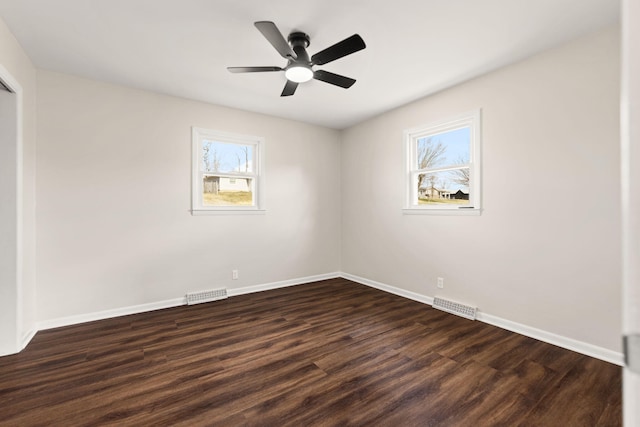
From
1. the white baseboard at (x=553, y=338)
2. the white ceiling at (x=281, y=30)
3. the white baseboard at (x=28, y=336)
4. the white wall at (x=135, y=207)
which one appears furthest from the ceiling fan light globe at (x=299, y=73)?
the white baseboard at (x=28, y=336)

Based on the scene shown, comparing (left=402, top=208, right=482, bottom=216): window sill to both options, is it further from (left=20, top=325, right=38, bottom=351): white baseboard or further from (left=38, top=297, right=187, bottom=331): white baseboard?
(left=20, top=325, right=38, bottom=351): white baseboard

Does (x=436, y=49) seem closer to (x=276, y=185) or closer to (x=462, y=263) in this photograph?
(x=462, y=263)

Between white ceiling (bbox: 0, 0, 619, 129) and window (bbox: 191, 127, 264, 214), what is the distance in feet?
2.64

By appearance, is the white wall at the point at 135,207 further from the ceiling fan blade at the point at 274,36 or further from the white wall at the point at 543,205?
the white wall at the point at 543,205

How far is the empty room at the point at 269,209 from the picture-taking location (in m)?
2.05

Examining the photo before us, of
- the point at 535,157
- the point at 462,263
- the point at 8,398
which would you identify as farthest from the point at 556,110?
Result: the point at 8,398

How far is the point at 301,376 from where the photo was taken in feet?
7.09

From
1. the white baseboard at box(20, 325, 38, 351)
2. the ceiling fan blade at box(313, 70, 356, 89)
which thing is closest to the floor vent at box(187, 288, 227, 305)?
the white baseboard at box(20, 325, 38, 351)

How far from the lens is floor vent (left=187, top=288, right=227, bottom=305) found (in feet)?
12.5

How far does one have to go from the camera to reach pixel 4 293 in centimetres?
244

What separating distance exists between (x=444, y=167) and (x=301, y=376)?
9.53ft

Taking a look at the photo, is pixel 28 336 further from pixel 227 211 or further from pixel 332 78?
pixel 332 78

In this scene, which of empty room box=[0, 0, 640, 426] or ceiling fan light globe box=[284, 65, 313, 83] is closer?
empty room box=[0, 0, 640, 426]

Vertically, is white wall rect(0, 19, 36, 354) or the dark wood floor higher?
white wall rect(0, 19, 36, 354)
